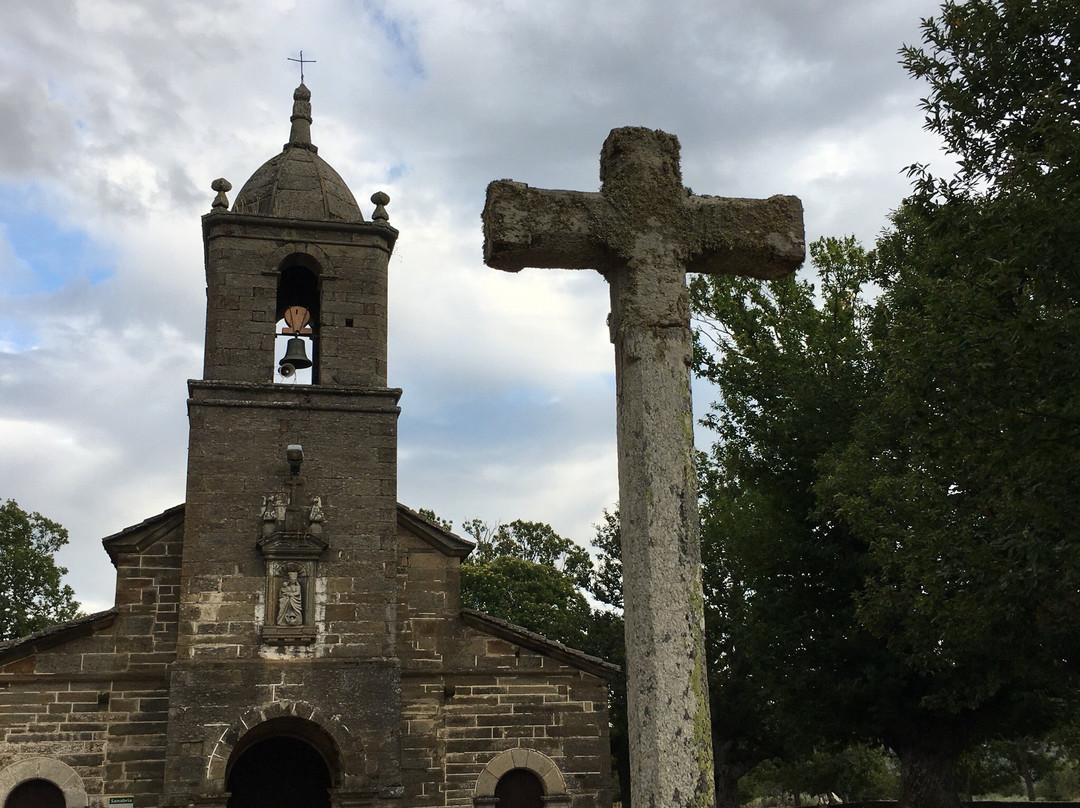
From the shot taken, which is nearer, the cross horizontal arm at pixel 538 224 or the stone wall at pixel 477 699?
the cross horizontal arm at pixel 538 224

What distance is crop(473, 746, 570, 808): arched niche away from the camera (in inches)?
597

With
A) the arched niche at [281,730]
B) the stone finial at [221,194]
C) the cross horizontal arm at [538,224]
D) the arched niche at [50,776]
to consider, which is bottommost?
the arched niche at [50,776]

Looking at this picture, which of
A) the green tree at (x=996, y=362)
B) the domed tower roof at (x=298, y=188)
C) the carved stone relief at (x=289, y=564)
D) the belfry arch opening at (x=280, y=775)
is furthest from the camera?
the domed tower roof at (x=298, y=188)

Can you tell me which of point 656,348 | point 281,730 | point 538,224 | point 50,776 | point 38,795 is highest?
point 538,224

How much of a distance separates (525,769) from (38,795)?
244 inches

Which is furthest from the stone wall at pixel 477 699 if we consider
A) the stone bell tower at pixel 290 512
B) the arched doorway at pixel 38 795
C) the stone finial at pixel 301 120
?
the stone finial at pixel 301 120

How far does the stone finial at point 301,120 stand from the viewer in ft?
55.9

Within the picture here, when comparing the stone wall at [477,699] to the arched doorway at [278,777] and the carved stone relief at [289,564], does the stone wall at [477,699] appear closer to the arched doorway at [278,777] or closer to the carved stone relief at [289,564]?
the arched doorway at [278,777]

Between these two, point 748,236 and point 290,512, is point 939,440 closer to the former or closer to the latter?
point 748,236

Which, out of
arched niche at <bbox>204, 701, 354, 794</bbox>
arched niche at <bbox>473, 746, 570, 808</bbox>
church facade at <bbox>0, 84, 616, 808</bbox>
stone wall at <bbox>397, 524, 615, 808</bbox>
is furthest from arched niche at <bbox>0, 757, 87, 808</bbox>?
arched niche at <bbox>473, 746, 570, 808</bbox>

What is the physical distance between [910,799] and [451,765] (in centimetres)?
838

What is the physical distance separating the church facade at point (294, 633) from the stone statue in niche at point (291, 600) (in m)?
0.03

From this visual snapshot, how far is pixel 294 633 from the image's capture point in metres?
14.5

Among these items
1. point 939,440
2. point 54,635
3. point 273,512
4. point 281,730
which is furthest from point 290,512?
point 939,440
